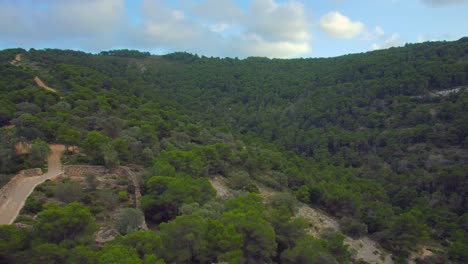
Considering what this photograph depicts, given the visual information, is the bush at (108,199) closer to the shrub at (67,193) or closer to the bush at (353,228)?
the shrub at (67,193)

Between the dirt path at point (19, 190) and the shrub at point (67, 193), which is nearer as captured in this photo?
the dirt path at point (19, 190)

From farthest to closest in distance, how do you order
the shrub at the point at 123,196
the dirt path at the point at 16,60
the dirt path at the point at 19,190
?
the dirt path at the point at 16,60 < the shrub at the point at 123,196 < the dirt path at the point at 19,190

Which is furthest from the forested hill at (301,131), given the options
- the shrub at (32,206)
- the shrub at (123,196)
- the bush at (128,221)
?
the shrub at (32,206)

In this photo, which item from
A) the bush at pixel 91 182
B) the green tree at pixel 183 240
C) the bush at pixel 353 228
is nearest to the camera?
the green tree at pixel 183 240

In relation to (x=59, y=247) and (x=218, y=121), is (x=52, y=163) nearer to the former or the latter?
(x=59, y=247)

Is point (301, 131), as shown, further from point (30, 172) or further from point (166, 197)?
point (30, 172)

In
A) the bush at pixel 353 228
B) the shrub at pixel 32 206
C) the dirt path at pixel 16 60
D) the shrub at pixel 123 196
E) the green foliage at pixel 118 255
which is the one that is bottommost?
the bush at pixel 353 228
